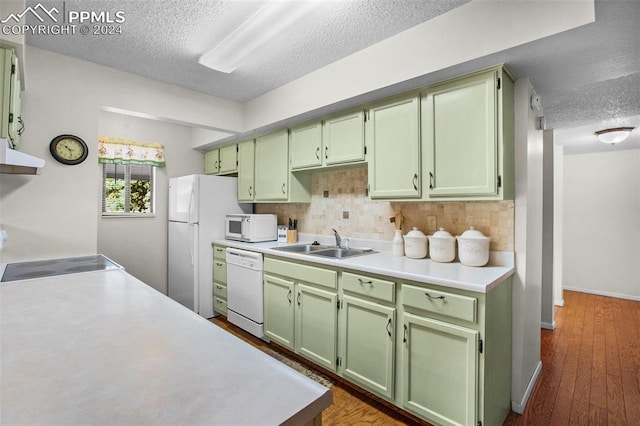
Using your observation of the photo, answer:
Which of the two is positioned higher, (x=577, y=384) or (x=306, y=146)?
(x=306, y=146)

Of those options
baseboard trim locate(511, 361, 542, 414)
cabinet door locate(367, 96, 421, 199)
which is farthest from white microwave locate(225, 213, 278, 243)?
baseboard trim locate(511, 361, 542, 414)

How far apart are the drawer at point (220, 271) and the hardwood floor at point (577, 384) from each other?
18.6 inches

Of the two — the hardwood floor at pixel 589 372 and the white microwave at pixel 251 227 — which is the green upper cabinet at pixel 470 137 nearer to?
the hardwood floor at pixel 589 372

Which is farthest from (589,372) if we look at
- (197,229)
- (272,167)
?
(197,229)

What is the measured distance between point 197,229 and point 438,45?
289 cm

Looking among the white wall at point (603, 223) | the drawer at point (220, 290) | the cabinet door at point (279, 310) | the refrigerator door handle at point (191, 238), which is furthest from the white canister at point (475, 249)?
the white wall at point (603, 223)

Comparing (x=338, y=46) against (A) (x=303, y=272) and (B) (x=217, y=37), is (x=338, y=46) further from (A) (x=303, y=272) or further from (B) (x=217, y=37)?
(A) (x=303, y=272)

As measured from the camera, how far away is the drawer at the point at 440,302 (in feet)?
5.30

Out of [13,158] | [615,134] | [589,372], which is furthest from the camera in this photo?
[615,134]

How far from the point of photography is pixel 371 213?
2.86m

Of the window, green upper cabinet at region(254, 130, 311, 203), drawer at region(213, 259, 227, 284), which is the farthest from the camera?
the window

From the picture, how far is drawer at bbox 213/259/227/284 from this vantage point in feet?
11.4

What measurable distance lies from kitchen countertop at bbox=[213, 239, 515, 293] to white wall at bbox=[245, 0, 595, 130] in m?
1.22

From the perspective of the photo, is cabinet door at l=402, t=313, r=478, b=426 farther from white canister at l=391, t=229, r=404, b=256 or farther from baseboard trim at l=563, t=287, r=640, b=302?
baseboard trim at l=563, t=287, r=640, b=302
